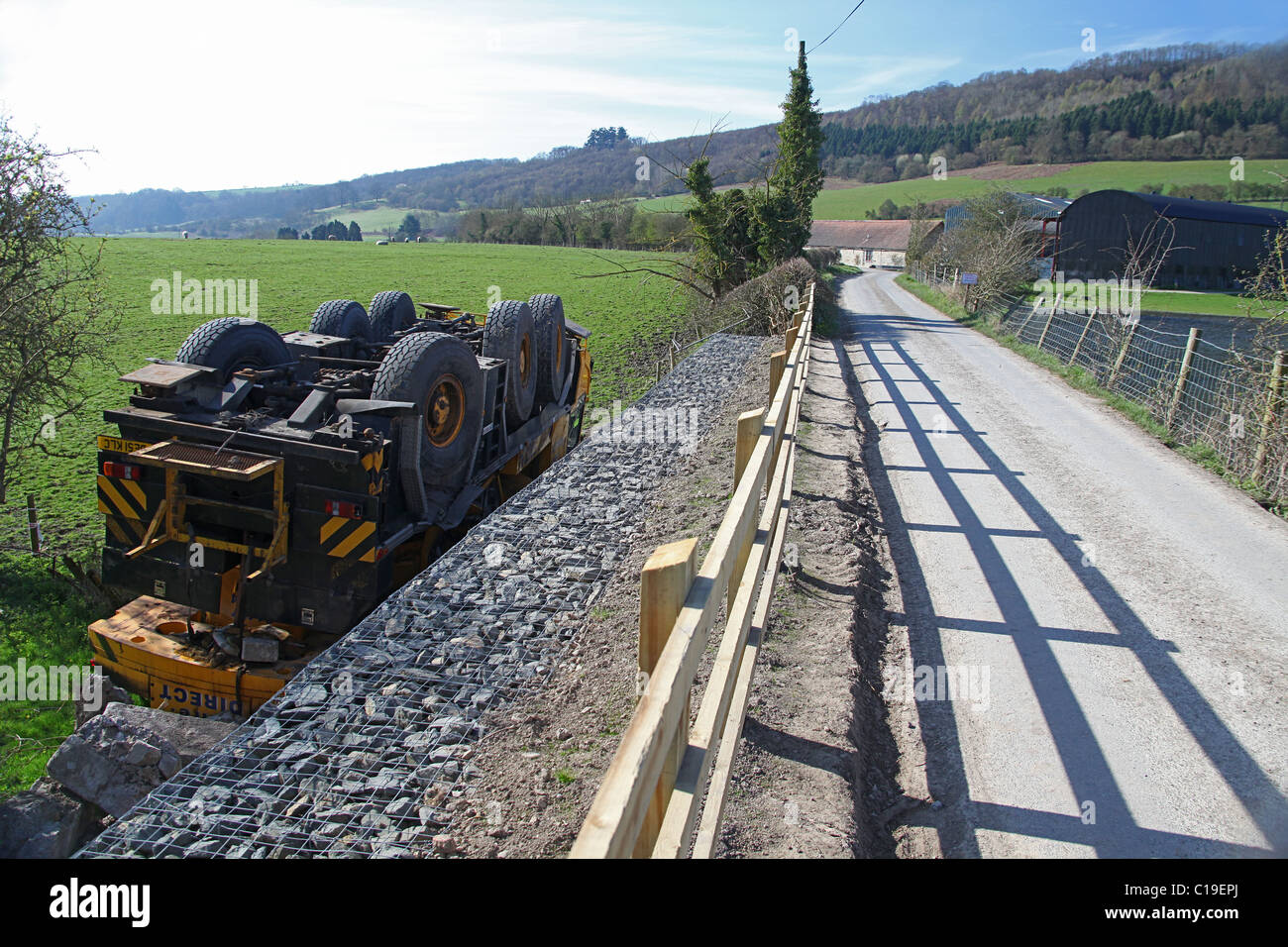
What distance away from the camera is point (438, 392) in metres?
6.62

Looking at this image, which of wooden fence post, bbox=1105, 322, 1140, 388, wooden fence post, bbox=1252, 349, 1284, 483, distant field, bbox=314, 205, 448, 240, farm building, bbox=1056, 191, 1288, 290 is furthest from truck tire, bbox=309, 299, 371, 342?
distant field, bbox=314, 205, 448, 240

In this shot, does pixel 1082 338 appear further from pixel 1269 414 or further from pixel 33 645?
pixel 33 645

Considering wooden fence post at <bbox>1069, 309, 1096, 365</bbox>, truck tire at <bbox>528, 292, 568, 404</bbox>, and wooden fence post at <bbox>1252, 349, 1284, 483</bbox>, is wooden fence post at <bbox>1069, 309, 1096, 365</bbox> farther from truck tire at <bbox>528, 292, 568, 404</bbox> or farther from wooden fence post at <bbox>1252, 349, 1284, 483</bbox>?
truck tire at <bbox>528, 292, 568, 404</bbox>

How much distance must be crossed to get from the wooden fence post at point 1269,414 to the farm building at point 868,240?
270 ft

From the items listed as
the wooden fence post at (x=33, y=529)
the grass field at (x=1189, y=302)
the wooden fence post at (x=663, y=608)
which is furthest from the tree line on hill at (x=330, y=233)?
the wooden fence post at (x=663, y=608)

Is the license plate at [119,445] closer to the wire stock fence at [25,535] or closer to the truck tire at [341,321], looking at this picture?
the truck tire at [341,321]

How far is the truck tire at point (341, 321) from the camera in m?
9.12

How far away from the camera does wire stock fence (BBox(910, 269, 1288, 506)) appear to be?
826 centimetres

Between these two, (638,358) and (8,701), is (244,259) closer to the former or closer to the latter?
(638,358)

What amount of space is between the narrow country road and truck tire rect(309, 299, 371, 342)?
6151 millimetres

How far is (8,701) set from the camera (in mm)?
7020

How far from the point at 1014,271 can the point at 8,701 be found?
94.2 ft

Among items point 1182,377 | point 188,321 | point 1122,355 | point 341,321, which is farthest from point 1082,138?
point 341,321

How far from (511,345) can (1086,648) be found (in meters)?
6.05
